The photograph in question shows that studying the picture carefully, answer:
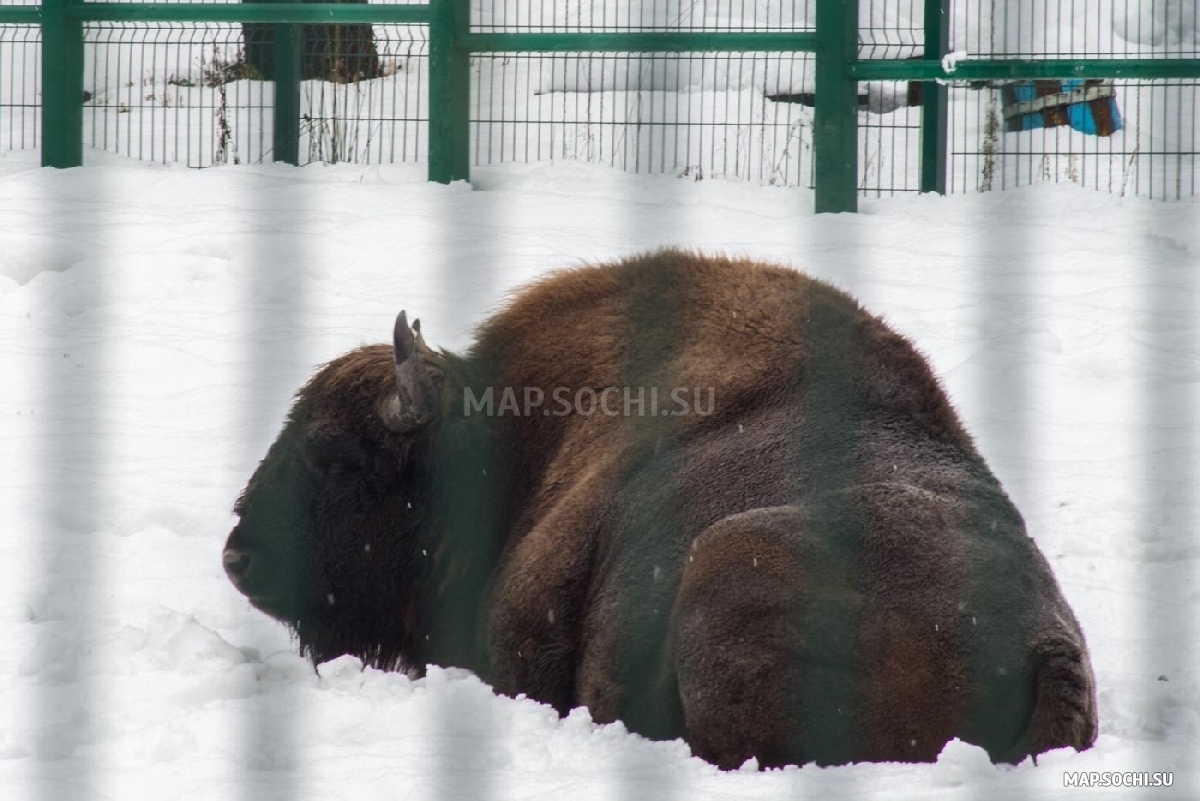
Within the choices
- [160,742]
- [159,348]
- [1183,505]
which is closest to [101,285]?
[159,348]

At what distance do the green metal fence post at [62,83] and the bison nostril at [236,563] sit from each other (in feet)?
16.6

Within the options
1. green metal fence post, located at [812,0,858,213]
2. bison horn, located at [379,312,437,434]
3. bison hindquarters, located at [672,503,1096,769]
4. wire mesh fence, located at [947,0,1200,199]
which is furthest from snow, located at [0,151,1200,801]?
wire mesh fence, located at [947,0,1200,199]

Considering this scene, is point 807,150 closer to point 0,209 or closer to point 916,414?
point 0,209

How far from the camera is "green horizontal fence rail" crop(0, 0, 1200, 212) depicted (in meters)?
6.62

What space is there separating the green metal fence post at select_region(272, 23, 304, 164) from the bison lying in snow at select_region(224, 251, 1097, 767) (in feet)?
15.2

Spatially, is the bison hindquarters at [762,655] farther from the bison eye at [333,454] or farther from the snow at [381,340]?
the bison eye at [333,454]

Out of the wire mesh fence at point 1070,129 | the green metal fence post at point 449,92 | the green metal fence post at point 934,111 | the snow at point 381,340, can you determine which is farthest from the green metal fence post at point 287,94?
the wire mesh fence at point 1070,129

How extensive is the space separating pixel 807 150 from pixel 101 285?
16.7 ft

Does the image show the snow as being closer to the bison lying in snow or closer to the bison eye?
the bison lying in snow

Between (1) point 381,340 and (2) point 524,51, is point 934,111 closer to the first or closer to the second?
(2) point 524,51

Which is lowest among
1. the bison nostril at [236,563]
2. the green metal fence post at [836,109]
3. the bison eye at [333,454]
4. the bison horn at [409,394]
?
the bison nostril at [236,563]


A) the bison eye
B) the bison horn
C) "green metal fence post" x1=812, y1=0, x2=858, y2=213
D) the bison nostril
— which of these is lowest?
the bison nostril

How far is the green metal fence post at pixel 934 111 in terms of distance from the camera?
6.91 meters

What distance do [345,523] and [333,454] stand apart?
159 mm
